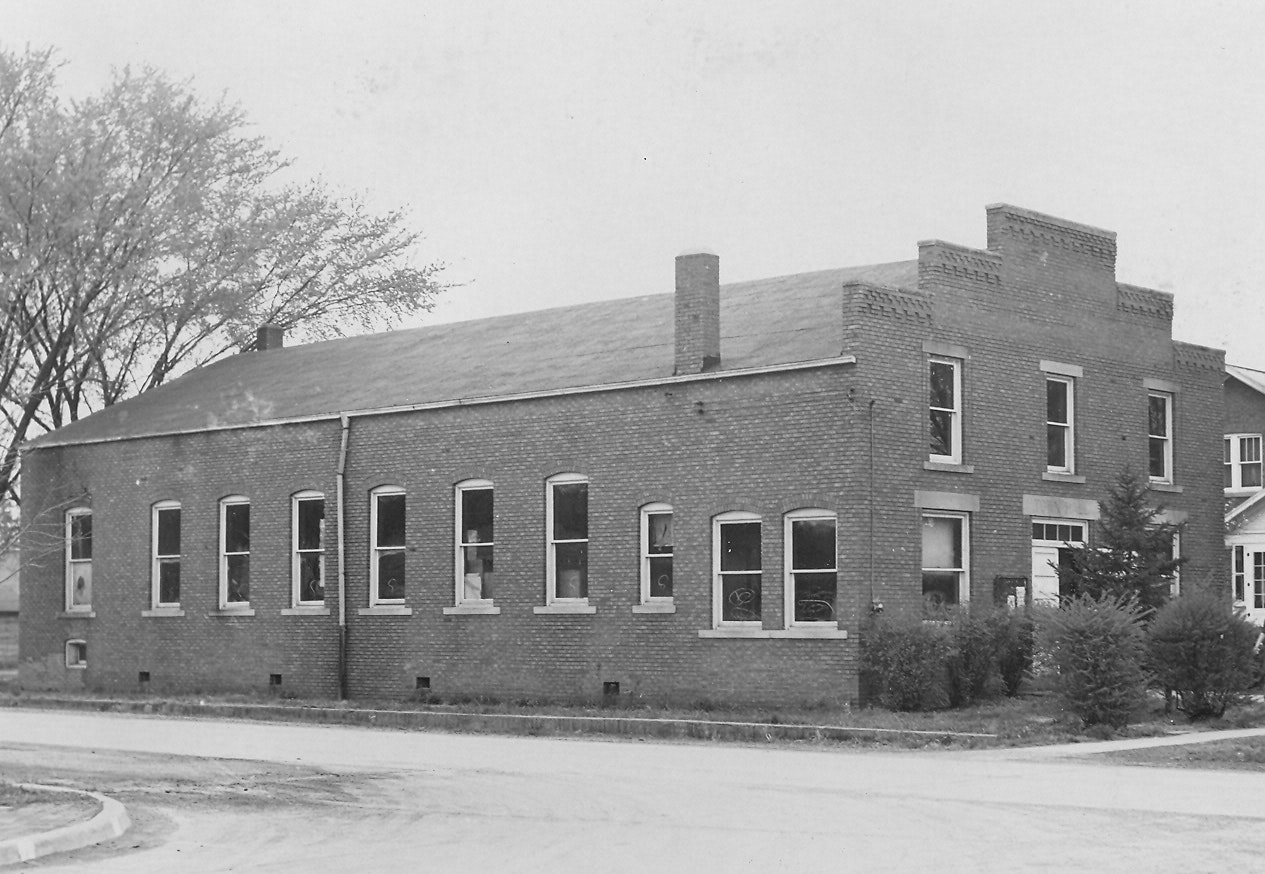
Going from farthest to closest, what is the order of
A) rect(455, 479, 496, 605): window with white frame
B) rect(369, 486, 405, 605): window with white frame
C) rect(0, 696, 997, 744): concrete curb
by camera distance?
rect(369, 486, 405, 605): window with white frame < rect(455, 479, 496, 605): window with white frame < rect(0, 696, 997, 744): concrete curb

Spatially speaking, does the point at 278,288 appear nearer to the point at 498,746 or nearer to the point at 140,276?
A: the point at 140,276

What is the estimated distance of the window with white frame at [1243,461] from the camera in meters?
48.5

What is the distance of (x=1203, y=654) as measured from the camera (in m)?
23.9

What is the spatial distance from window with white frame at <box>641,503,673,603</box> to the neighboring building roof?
24.0 metres

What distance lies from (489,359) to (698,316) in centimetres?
654

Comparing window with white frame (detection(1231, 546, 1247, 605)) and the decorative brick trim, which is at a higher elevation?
the decorative brick trim

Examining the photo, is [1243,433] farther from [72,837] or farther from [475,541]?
[72,837]

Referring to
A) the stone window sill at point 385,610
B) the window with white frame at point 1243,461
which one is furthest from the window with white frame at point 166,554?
the window with white frame at point 1243,461

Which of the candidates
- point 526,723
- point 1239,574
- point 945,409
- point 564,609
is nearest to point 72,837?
point 526,723

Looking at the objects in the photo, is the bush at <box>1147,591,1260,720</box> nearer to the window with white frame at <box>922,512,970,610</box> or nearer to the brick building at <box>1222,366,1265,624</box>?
the window with white frame at <box>922,512,970,610</box>

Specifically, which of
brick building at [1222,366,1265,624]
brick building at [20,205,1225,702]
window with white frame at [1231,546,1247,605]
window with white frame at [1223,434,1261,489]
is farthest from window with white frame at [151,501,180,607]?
window with white frame at [1223,434,1261,489]

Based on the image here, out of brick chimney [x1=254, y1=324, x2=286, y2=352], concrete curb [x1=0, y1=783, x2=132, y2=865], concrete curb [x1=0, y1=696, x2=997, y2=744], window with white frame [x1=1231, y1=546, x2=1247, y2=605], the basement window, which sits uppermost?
brick chimney [x1=254, y1=324, x2=286, y2=352]

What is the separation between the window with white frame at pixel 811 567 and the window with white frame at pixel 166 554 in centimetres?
1479

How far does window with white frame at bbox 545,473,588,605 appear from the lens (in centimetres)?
3078
